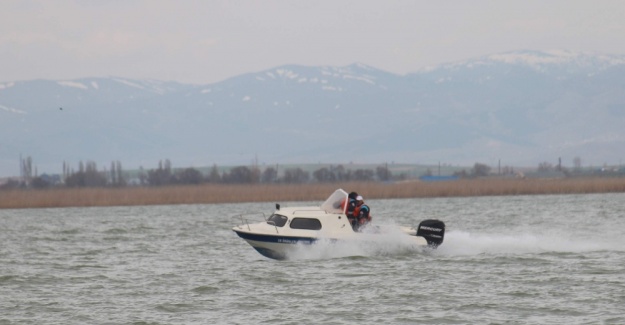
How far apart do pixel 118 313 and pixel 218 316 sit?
250 cm

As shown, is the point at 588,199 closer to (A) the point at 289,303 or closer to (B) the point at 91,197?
(B) the point at 91,197

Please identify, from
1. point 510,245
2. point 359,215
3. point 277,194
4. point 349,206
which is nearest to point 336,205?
point 349,206

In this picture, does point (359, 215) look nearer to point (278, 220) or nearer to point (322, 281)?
point (278, 220)

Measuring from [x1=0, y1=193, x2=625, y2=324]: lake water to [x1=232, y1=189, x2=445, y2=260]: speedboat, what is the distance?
35cm

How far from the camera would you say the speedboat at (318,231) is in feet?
116

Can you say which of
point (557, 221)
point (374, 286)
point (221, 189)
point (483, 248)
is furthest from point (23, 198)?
point (374, 286)

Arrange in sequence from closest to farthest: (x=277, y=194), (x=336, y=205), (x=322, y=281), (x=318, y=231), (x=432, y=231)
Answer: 1. (x=322, y=281)
2. (x=318, y=231)
3. (x=432, y=231)
4. (x=336, y=205)
5. (x=277, y=194)

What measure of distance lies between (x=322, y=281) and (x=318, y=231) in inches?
183

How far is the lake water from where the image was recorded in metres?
25.7

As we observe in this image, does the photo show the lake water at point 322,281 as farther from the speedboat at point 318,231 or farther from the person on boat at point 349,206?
the person on boat at point 349,206

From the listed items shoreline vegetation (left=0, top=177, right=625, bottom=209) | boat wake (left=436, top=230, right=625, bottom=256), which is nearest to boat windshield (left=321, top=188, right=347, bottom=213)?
boat wake (left=436, top=230, right=625, bottom=256)

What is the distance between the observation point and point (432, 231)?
1396 inches

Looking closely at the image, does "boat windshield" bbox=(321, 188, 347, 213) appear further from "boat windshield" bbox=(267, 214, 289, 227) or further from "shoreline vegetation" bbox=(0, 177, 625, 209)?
"shoreline vegetation" bbox=(0, 177, 625, 209)

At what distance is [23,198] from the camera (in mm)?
88500
